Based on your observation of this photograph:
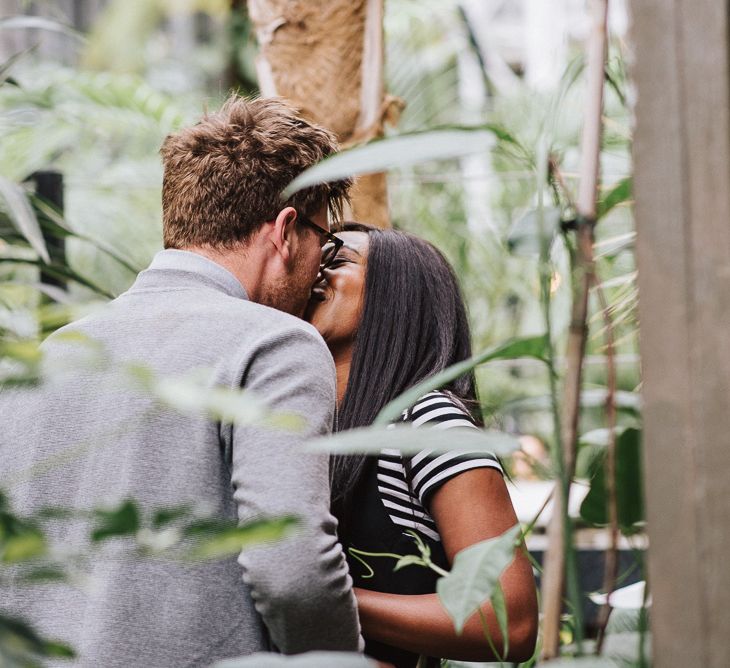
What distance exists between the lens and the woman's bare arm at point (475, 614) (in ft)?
4.17

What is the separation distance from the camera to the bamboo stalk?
59 cm

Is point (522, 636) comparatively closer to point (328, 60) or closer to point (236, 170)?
point (236, 170)

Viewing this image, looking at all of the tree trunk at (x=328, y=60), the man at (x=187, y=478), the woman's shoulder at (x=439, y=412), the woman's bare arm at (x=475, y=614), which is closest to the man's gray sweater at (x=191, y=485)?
the man at (x=187, y=478)

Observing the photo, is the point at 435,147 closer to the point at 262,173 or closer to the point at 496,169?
the point at 262,173

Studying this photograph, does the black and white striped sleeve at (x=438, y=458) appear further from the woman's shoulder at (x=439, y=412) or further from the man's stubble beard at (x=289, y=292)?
the man's stubble beard at (x=289, y=292)

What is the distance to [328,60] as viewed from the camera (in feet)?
6.72

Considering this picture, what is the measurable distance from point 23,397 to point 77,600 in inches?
10.6

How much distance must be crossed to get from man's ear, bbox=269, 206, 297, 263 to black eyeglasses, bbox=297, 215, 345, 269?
0.09ft

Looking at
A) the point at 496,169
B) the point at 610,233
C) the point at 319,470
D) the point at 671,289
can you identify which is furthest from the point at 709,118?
the point at 610,233

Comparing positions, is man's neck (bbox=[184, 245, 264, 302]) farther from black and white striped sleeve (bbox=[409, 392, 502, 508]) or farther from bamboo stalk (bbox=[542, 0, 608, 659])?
bamboo stalk (bbox=[542, 0, 608, 659])

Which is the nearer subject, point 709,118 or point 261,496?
point 709,118

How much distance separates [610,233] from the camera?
18.3ft

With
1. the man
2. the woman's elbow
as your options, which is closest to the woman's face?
the man

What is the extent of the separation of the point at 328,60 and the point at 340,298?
674mm
